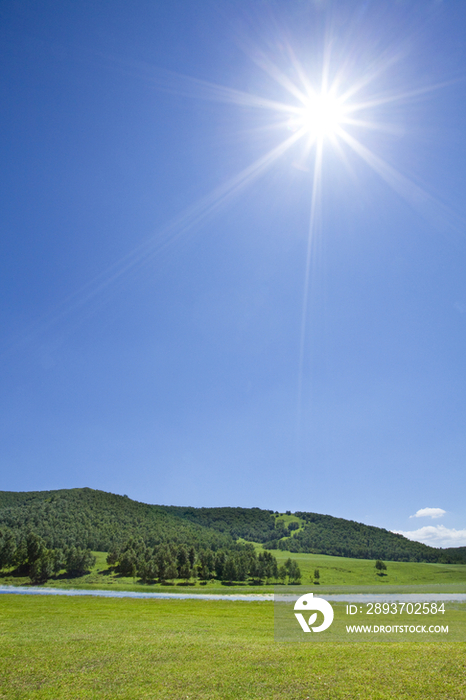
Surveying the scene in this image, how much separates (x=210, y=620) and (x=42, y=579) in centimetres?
11927

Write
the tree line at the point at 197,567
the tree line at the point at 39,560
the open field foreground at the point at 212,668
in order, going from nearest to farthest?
the open field foreground at the point at 212,668, the tree line at the point at 39,560, the tree line at the point at 197,567

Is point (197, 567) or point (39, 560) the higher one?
point (39, 560)

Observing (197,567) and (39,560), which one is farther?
(197,567)

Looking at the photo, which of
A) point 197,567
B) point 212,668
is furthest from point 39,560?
point 212,668

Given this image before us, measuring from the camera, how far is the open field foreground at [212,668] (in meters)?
20.3

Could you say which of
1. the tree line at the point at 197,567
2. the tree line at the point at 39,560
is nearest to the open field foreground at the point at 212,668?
the tree line at the point at 39,560

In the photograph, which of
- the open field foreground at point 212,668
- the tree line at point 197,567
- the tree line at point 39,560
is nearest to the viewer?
the open field foreground at point 212,668

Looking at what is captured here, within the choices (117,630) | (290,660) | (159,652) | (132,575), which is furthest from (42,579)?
(290,660)

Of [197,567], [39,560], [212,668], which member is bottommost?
[197,567]

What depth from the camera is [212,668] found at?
24.6 m

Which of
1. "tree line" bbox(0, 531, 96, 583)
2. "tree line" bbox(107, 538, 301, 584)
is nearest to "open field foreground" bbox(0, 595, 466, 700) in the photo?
"tree line" bbox(0, 531, 96, 583)

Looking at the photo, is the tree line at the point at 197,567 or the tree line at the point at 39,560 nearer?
the tree line at the point at 39,560

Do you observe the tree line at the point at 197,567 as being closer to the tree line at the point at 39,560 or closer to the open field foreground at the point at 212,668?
the tree line at the point at 39,560

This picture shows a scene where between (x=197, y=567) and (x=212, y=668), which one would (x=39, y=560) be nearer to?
(x=197, y=567)
